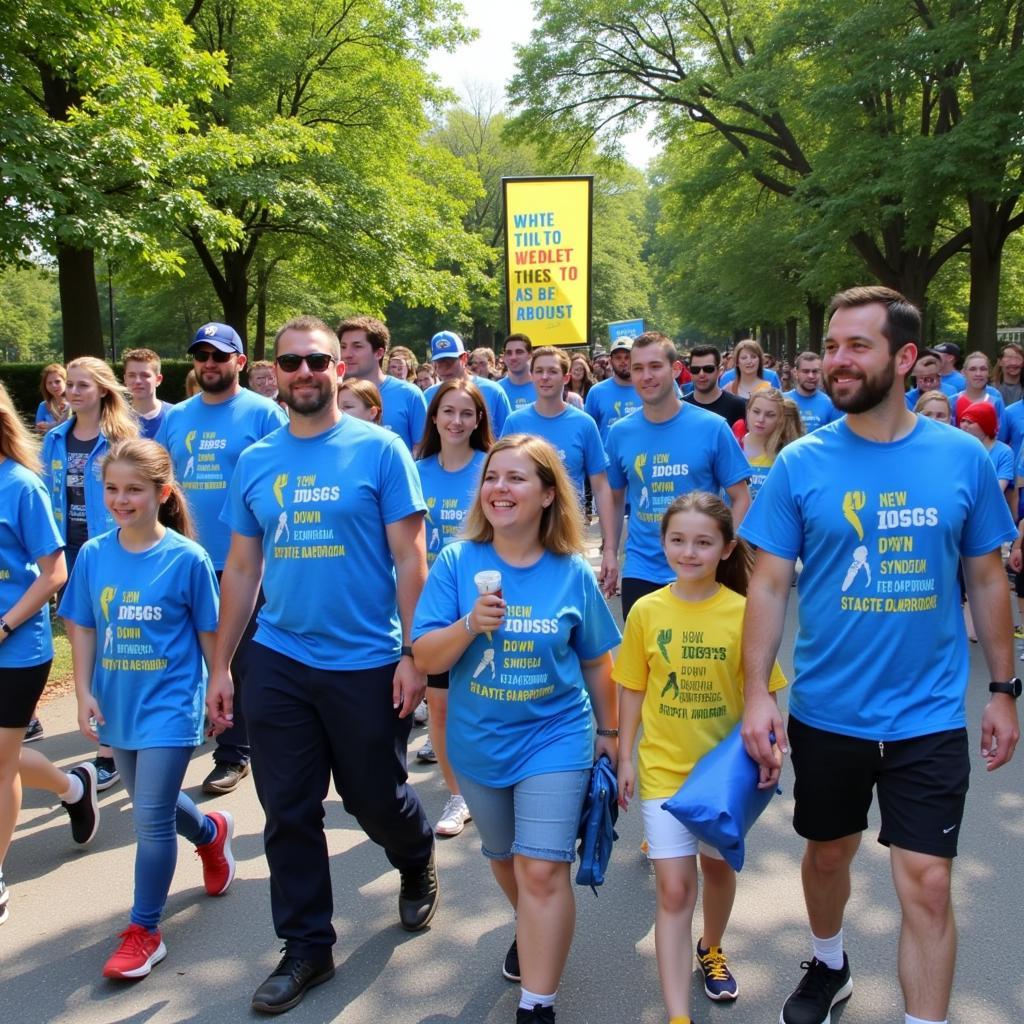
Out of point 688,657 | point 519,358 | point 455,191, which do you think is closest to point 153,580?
point 688,657

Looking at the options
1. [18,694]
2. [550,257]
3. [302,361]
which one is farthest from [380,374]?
[550,257]

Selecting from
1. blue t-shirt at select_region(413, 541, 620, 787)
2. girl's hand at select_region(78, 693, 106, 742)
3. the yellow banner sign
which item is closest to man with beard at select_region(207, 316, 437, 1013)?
blue t-shirt at select_region(413, 541, 620, 787)

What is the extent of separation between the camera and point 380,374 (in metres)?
6.73

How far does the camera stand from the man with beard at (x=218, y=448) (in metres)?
5.32

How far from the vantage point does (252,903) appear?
4062 mm

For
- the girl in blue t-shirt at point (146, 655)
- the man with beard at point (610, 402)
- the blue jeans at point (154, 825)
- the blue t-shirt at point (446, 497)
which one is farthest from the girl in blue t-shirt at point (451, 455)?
the man with beard at point (610, 402)

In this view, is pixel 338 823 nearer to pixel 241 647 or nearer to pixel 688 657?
pixel 241 647

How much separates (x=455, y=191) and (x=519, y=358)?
2024 cm

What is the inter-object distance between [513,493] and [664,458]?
7.22 ft

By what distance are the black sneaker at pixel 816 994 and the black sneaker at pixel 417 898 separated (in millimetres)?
1339

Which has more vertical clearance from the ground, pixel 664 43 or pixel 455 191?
pixel 664 43

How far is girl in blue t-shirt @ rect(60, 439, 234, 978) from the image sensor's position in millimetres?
3602

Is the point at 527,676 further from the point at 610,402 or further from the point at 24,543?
the point at 610,402

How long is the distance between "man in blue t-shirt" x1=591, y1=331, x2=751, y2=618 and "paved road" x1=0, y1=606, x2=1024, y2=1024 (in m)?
1.32
